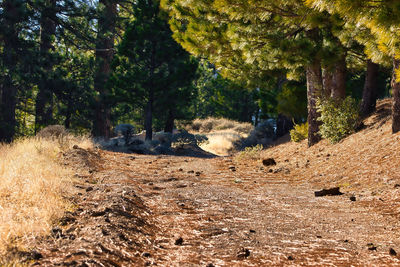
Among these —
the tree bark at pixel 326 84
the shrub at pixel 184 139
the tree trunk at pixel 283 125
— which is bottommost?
the shrub at pixel 184 139

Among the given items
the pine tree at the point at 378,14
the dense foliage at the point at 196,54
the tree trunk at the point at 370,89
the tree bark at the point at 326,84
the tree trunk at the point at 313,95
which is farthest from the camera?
the tree trunk at the point at 370,89

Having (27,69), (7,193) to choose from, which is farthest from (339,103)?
(27,69)

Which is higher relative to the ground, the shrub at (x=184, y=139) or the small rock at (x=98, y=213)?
the small rock at (x=98, y=213)

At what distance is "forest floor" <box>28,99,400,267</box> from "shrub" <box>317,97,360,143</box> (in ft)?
8.13

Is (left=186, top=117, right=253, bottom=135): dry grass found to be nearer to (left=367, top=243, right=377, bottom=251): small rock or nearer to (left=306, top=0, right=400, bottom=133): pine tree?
(left=306, top=0, right=400, bottom=133): pine tree

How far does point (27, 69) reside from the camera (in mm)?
13664

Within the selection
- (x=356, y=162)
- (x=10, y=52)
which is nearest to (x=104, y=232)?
(x=356, y=162)

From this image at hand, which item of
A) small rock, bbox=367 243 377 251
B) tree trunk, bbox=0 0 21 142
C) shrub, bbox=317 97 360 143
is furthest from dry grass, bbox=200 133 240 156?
small rock, bbox=367 243 377 251

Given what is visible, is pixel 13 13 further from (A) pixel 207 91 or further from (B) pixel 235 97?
(A) pixel 207 91

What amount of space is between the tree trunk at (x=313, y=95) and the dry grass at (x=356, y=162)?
44 centimetres

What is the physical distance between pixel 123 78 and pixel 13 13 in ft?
18.0

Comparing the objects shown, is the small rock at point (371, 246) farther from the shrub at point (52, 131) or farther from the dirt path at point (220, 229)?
the shrub at point (52, 131)

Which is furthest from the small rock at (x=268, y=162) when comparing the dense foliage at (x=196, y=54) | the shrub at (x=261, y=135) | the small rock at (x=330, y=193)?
the shrub at (x=261, y=135)

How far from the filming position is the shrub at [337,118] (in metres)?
10.1
